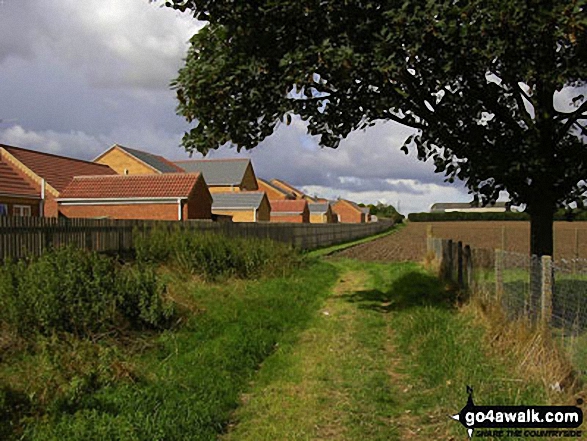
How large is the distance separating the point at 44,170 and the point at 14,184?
4748 mm

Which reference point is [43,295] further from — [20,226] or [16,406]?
[20,226]

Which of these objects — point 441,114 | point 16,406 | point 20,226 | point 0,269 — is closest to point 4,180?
point 20,226

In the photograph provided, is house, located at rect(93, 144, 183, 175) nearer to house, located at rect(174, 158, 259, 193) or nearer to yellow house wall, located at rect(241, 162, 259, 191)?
house, located at rect(174, 158, 259, 193)

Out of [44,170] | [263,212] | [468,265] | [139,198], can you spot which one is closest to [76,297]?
[468,265]

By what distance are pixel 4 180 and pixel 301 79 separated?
2683 cm

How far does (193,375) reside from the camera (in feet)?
20.6

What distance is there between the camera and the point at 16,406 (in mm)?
4871

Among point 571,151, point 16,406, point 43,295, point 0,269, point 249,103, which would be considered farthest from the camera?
point 571,151

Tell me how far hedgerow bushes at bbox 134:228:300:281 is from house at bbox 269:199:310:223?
44.2 m

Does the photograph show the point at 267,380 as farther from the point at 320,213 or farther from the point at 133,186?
the point at 320,213

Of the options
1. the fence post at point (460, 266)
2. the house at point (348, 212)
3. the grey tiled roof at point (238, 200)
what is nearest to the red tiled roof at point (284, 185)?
the house at point (348, 212)

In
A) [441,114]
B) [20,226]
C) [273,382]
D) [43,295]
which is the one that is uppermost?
[441,114]

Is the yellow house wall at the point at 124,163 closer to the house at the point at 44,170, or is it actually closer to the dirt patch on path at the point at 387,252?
the house at the point at 44,170

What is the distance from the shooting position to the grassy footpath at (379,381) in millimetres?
5078
